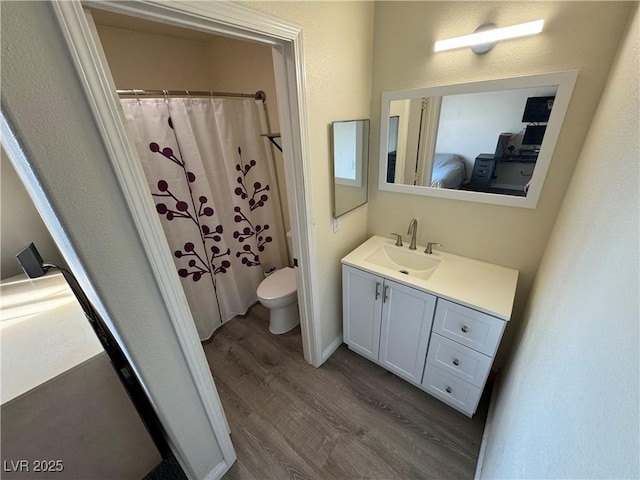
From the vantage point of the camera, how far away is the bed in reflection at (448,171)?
154 centimetres

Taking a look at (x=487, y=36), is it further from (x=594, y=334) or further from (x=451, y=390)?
(x=451, y=390)

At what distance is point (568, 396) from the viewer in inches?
21.1

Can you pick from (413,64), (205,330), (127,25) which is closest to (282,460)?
(205,330)

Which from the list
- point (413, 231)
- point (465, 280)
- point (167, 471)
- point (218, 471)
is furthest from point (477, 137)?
point (167, 471)

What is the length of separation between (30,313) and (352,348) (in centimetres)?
194

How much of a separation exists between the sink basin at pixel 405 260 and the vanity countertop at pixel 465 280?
21mm

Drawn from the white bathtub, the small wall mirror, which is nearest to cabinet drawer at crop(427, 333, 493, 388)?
the small wall mirror

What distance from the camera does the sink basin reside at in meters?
1.75

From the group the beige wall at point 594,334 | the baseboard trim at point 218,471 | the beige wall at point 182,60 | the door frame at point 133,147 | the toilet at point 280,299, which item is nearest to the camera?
the beige wall at point 594,334

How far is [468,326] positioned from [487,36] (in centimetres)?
146

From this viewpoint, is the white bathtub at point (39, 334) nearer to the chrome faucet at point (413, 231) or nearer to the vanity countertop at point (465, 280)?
the vanity countertop at point (465, 280)

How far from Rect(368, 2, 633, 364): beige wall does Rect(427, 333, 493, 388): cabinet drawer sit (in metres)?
0.46

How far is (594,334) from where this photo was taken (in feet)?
1.65

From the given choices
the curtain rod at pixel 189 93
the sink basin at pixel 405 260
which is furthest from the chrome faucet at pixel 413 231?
the curtain rod at pixel 189 93
